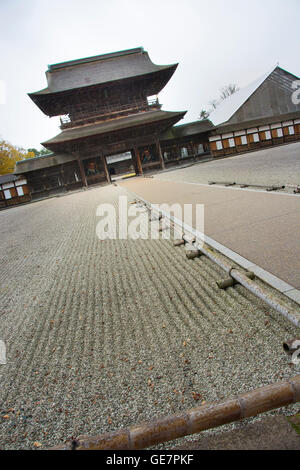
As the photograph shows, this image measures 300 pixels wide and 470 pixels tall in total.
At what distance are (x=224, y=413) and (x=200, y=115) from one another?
7189 centimetres

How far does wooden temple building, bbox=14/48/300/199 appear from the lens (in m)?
24.3

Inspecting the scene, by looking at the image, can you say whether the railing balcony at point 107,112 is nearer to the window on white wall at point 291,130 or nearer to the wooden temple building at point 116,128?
the wooden temple building at point 116,128

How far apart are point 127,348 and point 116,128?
22.8 meters

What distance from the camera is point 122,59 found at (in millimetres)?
27234

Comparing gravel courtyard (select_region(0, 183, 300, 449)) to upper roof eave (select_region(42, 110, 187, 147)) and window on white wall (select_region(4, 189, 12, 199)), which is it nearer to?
upper roof eave (select_region(42, 110, 187, 147))

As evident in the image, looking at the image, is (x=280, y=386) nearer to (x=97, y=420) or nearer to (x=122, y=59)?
(x=97, y=420)

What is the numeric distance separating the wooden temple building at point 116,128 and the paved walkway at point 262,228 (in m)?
18.7

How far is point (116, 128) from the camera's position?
2309 centimetres

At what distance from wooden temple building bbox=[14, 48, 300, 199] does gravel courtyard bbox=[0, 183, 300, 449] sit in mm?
21250

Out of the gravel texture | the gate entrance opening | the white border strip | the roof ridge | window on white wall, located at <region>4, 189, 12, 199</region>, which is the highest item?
the roof ridge

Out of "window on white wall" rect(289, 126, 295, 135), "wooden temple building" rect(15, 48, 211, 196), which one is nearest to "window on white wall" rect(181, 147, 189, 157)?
"wooden temple building" rect(15, 48, 211, 196)

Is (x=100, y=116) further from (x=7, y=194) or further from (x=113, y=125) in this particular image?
(x=7, y=194)

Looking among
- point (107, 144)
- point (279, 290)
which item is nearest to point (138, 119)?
point (107, 144)

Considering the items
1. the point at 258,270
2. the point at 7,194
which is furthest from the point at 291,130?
the point at 258,270
